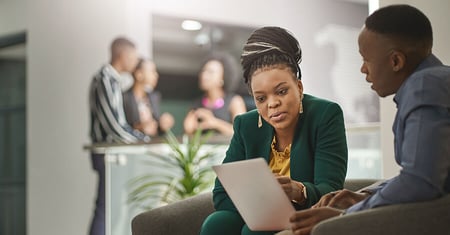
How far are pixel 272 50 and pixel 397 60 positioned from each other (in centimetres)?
48

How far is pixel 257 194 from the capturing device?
1817 mm

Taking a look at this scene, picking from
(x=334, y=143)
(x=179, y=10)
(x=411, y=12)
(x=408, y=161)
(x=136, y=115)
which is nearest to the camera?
(x=408, y=161)

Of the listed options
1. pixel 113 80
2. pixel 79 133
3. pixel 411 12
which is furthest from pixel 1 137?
pixel 411 12

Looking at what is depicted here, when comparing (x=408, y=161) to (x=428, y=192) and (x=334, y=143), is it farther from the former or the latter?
(x=334, y=143)

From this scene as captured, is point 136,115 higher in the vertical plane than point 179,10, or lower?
lower

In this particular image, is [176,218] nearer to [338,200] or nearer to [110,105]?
[338,200]

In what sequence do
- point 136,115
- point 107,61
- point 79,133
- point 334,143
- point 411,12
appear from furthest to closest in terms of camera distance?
point 136,115, point 107,61, point 79,133, point 334,143, point 411,12

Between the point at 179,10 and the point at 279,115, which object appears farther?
the point at 179,10

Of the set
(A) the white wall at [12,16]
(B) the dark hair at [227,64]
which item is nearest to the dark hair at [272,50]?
(A) the white wall at [12,16]

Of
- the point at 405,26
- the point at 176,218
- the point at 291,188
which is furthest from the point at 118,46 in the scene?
the point at 405,26

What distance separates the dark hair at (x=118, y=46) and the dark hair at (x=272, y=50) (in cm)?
552

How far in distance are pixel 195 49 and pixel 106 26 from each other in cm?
203

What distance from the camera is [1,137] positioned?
7027 mm

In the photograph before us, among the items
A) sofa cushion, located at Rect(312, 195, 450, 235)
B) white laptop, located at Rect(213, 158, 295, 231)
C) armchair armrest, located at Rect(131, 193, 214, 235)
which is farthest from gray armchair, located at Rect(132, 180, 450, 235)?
armchair armrest, located at Rect(131, 193, 214, 235)
